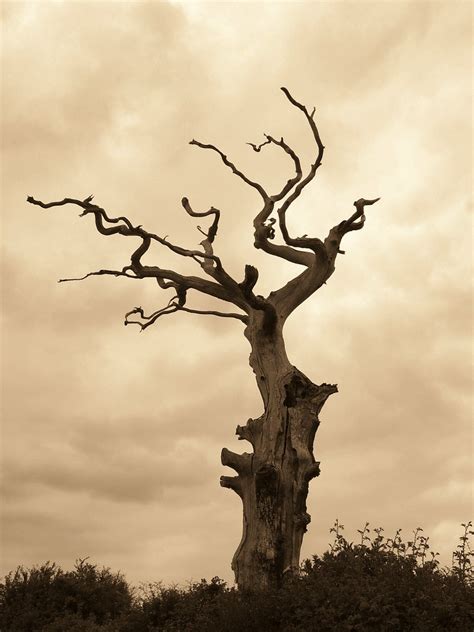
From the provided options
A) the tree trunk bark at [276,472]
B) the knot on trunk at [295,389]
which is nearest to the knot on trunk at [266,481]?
the tree trunk bark at [276,472]

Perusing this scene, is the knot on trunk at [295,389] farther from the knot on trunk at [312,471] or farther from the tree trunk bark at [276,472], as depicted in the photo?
the knot on trunk at [312,471]

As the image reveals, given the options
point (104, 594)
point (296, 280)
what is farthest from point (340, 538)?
point (104, 594)

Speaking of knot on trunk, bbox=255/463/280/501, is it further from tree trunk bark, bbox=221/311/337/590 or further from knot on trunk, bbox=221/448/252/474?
knot on trunk, bbox=221/448/252/474

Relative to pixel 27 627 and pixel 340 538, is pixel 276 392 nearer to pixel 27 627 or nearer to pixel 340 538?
pixel 340 538

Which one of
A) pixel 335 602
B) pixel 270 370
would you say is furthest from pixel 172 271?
pixel 335 602

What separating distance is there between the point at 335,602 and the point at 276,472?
12.5ft

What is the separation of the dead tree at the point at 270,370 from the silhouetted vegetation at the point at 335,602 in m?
0.98

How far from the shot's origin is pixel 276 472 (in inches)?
739

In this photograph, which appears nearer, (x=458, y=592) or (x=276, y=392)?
(x=458, y=592)

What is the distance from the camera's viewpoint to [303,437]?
19.3 meters

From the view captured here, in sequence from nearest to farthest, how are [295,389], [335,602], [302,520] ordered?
[335,602]
[302,520]
[295,389]

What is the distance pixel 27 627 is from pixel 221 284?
9.84 m

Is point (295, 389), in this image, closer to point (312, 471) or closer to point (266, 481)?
point (312, 471)

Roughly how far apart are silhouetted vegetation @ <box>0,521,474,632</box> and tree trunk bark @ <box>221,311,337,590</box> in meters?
0.76
